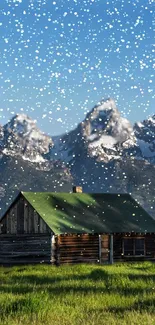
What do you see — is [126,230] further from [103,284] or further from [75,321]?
[75,321]

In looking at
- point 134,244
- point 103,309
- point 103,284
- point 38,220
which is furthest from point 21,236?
point 103,309

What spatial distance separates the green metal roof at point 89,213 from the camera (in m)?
41.1

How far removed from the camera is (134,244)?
44.3 meters

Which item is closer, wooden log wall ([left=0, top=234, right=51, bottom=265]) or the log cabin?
wooden log wall ([left=0, top=234, right=51, bottom=265])

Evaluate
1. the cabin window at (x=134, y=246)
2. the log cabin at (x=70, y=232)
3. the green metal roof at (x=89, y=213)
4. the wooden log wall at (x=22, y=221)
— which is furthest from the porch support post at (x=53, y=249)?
the cabin window at (x=134, y=246)

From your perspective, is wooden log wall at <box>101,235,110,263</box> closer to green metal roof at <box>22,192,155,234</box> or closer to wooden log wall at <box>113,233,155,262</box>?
wooden log wall at <box>113,233,155,262</box>

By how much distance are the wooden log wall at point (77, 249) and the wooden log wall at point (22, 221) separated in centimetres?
158

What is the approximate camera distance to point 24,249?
41469 mm

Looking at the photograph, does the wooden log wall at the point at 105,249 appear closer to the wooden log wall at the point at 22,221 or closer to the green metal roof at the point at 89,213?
the green metal roof at the point at 89,213

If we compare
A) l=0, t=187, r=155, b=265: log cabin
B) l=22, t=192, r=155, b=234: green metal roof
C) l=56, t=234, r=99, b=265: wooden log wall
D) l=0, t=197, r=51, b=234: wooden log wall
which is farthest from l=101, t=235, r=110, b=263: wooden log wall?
l=0, t=197, r=51, b=234: wooden log wall

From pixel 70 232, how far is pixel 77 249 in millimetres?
1742

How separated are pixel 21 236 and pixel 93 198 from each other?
8.25m

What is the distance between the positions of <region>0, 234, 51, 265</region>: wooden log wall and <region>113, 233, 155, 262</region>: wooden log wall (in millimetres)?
5992

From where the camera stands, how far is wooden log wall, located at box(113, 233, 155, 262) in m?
43.0
